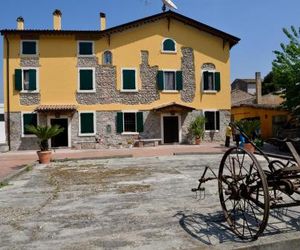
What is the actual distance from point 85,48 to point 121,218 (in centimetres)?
2126

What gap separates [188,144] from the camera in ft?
86.1

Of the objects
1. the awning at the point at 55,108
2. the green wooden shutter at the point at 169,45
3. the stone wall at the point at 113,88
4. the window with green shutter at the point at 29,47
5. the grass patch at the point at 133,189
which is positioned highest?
the green wooden shutter at the point at 169,45

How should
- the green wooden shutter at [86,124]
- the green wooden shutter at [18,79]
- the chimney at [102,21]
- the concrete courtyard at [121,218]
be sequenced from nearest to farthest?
the concrete courtyard at [121,218], the green wooden shutter at [18,79], the green wooden shutter at [86,124], the chimney at [102,21]

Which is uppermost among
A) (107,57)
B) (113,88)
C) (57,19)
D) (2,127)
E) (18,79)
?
(57,19)

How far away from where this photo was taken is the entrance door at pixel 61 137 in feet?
82.6

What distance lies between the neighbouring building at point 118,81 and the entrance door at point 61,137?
0.07 m

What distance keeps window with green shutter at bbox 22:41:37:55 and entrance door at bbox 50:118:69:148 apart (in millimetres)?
4866

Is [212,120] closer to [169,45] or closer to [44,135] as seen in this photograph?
[169,45]

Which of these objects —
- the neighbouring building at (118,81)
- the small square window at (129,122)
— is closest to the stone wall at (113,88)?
the neighbouring building at (118,81)

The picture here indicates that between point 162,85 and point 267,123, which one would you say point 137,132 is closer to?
point 162,85

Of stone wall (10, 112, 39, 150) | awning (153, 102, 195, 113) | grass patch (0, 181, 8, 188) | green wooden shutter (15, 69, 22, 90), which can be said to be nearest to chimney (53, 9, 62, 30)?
green wooden shutter (15, 69, 22, 90)

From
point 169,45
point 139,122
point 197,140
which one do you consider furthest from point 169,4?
point 197,140

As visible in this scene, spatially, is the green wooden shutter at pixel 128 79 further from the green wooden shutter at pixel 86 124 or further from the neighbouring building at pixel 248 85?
the neighbouring building at pixel 248 85

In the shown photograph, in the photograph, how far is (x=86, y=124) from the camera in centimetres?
2530
